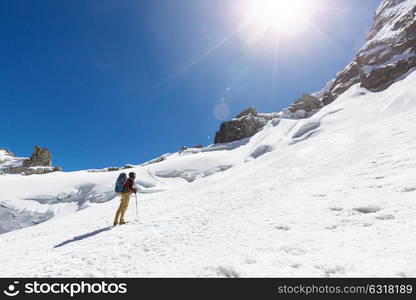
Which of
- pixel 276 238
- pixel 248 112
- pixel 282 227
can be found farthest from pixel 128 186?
pixel 248 112

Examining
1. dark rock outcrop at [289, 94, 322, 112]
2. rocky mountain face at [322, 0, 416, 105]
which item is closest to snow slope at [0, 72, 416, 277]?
rocky mountain face at [322, 0, 416, 105]

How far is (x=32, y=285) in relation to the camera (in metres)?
5.34

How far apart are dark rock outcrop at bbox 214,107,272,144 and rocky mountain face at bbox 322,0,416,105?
105 ft

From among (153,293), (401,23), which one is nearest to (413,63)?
(401,23)

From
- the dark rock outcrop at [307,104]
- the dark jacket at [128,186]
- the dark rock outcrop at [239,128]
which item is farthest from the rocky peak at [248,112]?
the dark jacket at [128,186]

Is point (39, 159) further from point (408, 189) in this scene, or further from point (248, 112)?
point (408, 189)

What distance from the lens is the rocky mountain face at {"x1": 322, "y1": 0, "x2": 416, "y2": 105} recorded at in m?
68.2

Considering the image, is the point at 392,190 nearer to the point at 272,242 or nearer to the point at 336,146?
the point at 272,242

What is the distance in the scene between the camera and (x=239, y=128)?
356ft

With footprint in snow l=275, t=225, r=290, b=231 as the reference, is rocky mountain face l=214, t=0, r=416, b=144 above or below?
above

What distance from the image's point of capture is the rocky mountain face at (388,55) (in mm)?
68188

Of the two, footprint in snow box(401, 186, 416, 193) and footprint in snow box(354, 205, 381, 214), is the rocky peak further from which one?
footprint in snow box(354, 205, 381, 214)

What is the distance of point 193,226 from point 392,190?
25.2 feet

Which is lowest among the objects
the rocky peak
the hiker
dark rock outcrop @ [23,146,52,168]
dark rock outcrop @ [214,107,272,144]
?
the hiker
